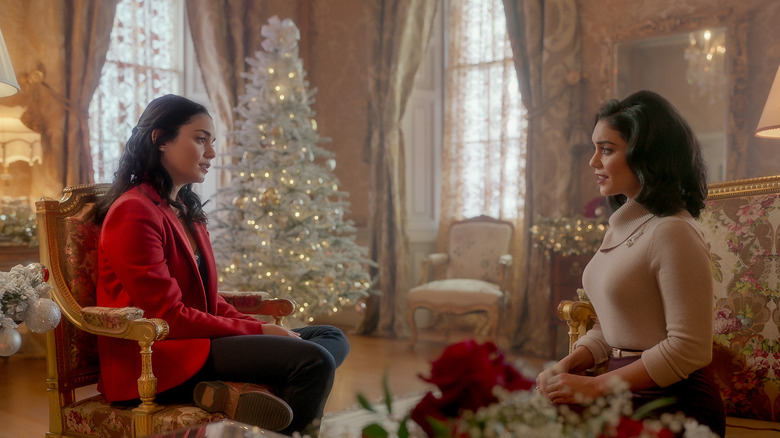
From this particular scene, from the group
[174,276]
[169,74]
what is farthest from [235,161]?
[174,276]

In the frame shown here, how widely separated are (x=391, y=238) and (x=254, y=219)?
147 cm

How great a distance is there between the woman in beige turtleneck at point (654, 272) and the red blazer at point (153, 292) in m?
1.06

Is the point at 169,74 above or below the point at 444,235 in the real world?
above

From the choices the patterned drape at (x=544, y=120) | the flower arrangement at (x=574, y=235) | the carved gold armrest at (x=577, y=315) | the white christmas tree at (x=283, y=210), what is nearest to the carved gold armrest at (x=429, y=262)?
the white christmas tree at (x=283, y=210)

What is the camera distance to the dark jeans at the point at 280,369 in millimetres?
2115

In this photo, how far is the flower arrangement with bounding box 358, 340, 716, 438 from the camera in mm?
877

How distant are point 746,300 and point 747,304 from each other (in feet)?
0.04

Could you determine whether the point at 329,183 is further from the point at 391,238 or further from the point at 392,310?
the point at 392,310

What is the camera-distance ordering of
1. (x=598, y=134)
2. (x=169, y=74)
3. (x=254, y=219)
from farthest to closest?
(x=169, y=74), (x=254, y=219), (x=598, y=134)

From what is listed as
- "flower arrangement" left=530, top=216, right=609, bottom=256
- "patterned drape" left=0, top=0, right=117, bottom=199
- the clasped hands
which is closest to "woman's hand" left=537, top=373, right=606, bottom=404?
the clasped hands

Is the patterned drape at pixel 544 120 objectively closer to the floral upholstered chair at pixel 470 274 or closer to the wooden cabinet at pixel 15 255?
the floral upholstered chair at pixel 470 274

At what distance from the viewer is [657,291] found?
1687 mm

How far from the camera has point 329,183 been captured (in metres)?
5.75

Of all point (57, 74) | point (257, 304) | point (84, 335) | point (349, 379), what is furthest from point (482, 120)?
point (84, 335)
